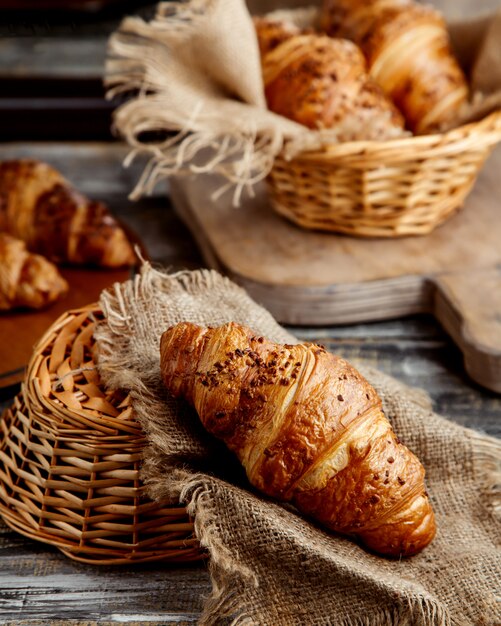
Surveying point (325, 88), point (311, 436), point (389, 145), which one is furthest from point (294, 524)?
point (325, 88)

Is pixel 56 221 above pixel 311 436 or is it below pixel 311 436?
below

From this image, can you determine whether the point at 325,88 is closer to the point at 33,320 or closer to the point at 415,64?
the point at 415,64

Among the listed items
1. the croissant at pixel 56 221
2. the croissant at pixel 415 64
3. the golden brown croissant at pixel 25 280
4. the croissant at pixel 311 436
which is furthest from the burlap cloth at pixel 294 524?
the croissant at pixel 415 64

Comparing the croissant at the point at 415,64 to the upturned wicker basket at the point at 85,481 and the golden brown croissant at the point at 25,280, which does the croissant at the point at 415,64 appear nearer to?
the golden brown croissant at the point at 25,280

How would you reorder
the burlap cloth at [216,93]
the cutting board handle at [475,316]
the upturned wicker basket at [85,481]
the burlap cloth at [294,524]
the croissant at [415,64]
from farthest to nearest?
the croissant at [415,64], the burlap cloth at [216,93], the cutting board handle at [475,316], the upturned wicker basket at [85,481], the burlap cloth at [294,524]

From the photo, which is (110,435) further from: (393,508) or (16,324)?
(16,324)

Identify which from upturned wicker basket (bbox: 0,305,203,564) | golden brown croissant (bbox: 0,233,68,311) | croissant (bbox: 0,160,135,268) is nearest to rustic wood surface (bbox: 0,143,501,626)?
upturned wicker basket (bbox: 0,305,203,564)
